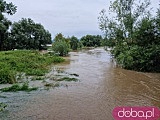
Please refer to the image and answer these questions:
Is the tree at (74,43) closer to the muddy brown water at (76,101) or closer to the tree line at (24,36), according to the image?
the tree line at (24,36)

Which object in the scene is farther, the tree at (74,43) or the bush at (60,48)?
the tree at (74,43)

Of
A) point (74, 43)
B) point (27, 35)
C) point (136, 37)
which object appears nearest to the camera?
point (136, 37)

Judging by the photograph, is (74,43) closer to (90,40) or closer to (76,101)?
(90,40)

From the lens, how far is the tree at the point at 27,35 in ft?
131

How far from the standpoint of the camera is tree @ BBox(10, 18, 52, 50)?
39906 mm

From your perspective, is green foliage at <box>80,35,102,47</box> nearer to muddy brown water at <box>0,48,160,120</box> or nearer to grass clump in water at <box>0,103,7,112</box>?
muddy brown water at <box>0,48,160,120</box>

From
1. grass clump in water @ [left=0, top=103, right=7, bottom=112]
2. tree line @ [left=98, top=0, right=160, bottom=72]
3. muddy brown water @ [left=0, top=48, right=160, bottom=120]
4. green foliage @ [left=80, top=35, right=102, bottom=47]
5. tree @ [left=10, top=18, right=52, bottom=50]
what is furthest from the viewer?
green foliage @ [left=80, top=35, right=102, bottom=47]

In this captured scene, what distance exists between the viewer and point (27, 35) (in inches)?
1656

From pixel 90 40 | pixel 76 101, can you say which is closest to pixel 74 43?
pixel 90 40

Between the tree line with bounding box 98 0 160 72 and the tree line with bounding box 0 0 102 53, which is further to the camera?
the tree line with bounding box 0 0 102 53

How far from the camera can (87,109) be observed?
6555 millimetres

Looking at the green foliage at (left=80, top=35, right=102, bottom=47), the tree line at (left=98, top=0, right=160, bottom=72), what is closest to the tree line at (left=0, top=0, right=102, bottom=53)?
the tree line at (left=98, top=0, right=160, bottom=72)

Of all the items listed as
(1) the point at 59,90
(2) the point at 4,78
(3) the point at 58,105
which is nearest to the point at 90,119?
(3) the point at 58,105

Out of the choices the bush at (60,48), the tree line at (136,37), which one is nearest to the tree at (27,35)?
the bush at (60,48)
